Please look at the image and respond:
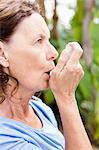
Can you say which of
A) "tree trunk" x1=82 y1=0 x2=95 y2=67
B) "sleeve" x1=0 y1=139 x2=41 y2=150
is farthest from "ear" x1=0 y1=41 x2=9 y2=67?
"tree trunk" x1=82 y1=0 x2=95 y2=67

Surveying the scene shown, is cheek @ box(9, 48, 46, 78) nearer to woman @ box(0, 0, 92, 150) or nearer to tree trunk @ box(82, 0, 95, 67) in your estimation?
woman @ box(0, 0, 92, 150)

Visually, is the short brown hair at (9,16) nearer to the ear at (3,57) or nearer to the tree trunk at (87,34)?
the ear at (3,57)

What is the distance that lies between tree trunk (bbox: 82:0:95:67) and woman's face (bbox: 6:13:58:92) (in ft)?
7.94

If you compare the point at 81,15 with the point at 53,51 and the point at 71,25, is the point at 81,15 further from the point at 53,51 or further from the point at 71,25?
the point at 53,51

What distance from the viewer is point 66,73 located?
4.06 ft

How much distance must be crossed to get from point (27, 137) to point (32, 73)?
19 cm

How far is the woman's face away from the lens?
4.05 ft

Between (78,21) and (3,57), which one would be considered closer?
(3,57)

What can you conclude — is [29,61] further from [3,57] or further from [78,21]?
[78,21]

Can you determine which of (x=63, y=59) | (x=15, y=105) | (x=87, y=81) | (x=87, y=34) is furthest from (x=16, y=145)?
(x=87, y=34)

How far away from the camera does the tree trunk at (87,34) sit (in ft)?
12.0

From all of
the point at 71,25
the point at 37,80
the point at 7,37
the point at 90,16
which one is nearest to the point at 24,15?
the point at 7,37

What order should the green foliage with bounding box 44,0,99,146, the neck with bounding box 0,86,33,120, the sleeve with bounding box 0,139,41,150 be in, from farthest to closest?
the green foliage with bounding box 44,0,99,146 → the neck with bounding box 0,86,33,120 → the sleeve with bounding box 0,139,41,150

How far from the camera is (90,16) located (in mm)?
3742
